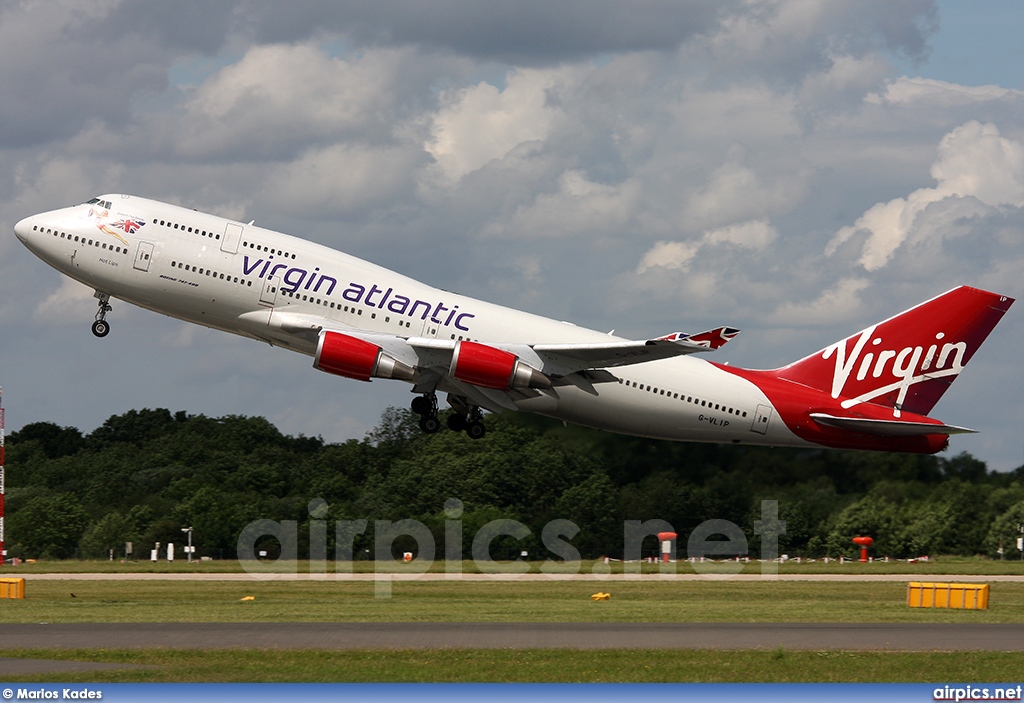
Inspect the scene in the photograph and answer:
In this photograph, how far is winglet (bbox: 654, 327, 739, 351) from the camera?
35641 millimetres

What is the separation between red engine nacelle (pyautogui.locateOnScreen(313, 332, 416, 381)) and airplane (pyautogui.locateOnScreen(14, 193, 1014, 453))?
0.13ft

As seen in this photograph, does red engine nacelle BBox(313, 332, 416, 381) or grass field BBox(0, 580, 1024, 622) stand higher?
red engine nacelle BBox(313, 332, 416, 381)

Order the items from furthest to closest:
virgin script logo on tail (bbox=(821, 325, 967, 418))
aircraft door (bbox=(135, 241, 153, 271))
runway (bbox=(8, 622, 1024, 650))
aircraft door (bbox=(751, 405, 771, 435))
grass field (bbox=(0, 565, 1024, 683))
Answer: virgin script logo on tail (bbox=(821, 325, 967, 418)), aircraft door (bbox=(751, 405, 771, 435)), aircraft door (bbox=(135, 241, 153, 271)), runway (bbox=(8, 622, 1024, 650)), grass field (bbox=(0, 565, 1024, 683))

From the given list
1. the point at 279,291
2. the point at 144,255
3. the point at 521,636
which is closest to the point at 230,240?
the point at 279,291

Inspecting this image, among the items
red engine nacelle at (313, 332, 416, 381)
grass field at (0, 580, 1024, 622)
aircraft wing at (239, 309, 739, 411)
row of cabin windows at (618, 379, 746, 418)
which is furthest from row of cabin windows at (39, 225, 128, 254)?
row of cabin windows at (618, 379, 746, 418)

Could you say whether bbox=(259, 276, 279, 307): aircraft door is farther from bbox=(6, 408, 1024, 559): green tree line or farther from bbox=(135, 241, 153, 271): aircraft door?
bbox=(6, 408, 1024, 559): green tree line

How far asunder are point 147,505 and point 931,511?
125ft

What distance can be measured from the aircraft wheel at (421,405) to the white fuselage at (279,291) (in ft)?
8.05

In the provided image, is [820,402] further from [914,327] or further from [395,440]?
[395,440]

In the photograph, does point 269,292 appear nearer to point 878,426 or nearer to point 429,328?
point 429,328

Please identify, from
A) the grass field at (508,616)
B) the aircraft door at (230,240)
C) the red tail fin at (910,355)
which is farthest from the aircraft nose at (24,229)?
the red tail fin at (910,355)

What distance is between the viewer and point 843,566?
2142 inches

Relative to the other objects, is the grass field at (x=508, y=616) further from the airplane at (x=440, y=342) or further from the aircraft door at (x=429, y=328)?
the aircraft door at (x=429, y=328)

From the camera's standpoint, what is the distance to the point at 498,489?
6112 cm
